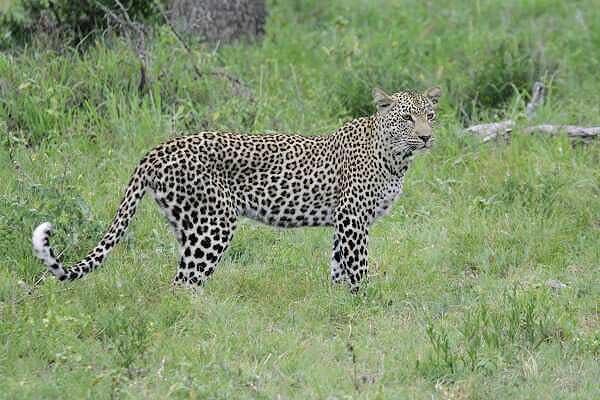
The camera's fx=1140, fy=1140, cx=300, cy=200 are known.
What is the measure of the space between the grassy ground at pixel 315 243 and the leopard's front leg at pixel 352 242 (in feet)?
0.54

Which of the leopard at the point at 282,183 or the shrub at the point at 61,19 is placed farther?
the shrub at the point at 61,19

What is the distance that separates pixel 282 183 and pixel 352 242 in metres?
0.64

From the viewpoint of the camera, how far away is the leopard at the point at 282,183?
7.43 m

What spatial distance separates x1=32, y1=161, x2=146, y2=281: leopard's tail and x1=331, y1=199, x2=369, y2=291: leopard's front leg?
146 centimetres

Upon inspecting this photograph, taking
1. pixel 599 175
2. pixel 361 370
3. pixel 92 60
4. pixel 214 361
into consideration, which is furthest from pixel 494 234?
pixel 92 60

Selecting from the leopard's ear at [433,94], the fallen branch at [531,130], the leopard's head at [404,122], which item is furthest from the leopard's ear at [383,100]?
the fallen branch at [531,130]

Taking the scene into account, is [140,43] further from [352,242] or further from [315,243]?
[352,242]

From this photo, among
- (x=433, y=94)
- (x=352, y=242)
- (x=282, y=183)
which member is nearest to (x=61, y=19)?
(x=282, y=183)

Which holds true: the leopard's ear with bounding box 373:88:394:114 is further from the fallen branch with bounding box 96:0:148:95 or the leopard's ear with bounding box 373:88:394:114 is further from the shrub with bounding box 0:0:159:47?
the shrub with bounding box 0:0:159:47

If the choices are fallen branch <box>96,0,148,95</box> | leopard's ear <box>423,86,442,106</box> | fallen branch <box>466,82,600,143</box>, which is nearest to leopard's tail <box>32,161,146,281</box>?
leopard's ear <box>423,86,442,106</box>

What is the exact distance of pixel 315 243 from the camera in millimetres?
9031

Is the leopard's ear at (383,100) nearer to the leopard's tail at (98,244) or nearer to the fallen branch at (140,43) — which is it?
the leopard's tail at (98,244)

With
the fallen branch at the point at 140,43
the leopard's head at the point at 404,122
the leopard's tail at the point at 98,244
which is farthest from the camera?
the fallen branch at the point at 140,43

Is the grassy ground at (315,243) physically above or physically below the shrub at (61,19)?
below
